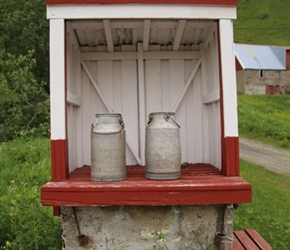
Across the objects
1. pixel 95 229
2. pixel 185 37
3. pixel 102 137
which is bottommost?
→ pixel 95 229

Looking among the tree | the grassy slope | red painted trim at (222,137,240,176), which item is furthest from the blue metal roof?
A: red painted trim at (222,137,240,176)

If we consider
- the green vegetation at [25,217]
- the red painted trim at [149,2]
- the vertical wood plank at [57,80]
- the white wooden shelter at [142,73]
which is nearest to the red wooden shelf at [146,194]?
the white wooden shelter at [142,73]

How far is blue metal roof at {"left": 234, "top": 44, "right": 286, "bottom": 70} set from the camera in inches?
1423

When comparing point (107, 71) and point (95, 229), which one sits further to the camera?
point (107, 71)

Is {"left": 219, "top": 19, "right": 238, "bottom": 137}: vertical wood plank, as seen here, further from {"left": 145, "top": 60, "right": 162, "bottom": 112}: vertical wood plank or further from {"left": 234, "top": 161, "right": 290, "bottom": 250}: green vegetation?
{"left": 234, "top": 161, "right": 290, "bottom": 250}: green vegetation

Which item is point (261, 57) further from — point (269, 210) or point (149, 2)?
point (149, 2)

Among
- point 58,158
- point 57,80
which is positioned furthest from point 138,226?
point 57,80

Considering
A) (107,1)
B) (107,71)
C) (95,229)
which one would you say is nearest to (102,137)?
(95,229)

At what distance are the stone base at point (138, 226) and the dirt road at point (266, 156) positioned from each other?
9.32 meters

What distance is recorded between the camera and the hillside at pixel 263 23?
66.4 m

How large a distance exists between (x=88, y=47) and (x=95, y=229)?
242 centimetres

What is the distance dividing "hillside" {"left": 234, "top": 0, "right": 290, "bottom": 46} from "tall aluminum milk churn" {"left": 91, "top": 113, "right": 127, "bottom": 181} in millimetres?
62529

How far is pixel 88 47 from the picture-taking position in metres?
5.37

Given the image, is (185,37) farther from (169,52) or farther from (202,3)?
(202,3)
